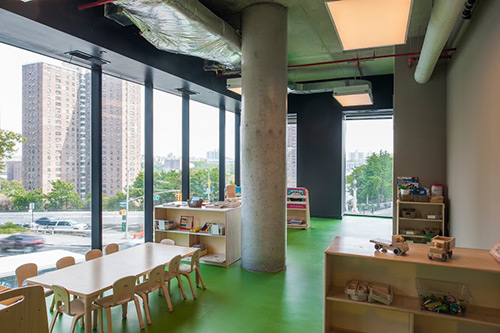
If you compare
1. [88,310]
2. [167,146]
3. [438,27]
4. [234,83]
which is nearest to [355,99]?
[234,83]

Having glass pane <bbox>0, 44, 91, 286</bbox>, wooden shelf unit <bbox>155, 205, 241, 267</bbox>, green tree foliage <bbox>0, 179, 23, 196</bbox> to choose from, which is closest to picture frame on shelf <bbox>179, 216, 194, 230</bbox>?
wooden shelf unit <bbox>155, 205, 241, 267</bbox>

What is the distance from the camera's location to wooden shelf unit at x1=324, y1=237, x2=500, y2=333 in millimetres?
2436

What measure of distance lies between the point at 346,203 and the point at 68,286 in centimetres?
957

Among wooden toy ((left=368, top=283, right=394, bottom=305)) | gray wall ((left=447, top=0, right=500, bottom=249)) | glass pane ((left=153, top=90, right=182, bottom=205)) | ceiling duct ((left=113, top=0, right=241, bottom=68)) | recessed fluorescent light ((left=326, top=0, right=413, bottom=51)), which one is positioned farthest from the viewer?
glass pane ((left=153, top=90, right=182, bottom=205))

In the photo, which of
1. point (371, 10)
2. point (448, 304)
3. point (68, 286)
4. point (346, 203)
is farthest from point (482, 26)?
point (346, 203)

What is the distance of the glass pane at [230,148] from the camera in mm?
10180

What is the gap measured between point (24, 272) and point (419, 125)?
6.75 meters

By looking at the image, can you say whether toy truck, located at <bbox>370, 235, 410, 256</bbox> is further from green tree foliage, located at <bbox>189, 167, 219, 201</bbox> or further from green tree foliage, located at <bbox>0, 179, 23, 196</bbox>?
green tree foliage, located at <bbox>189, 167, 219, 201</bbox>

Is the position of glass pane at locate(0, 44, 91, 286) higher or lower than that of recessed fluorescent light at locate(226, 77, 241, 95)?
lower

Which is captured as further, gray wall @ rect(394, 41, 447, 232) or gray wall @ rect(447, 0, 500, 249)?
gray wall @ rect(394, 41, 447, 232)

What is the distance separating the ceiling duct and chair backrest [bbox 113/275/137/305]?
10.1ft

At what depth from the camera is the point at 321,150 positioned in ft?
35.8

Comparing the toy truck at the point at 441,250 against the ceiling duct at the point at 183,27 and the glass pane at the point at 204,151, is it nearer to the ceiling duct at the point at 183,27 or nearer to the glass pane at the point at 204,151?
the ceiling duct at the point at 183,27

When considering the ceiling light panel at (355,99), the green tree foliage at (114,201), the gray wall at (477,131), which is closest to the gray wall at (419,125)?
the gray wall at (477,131)
